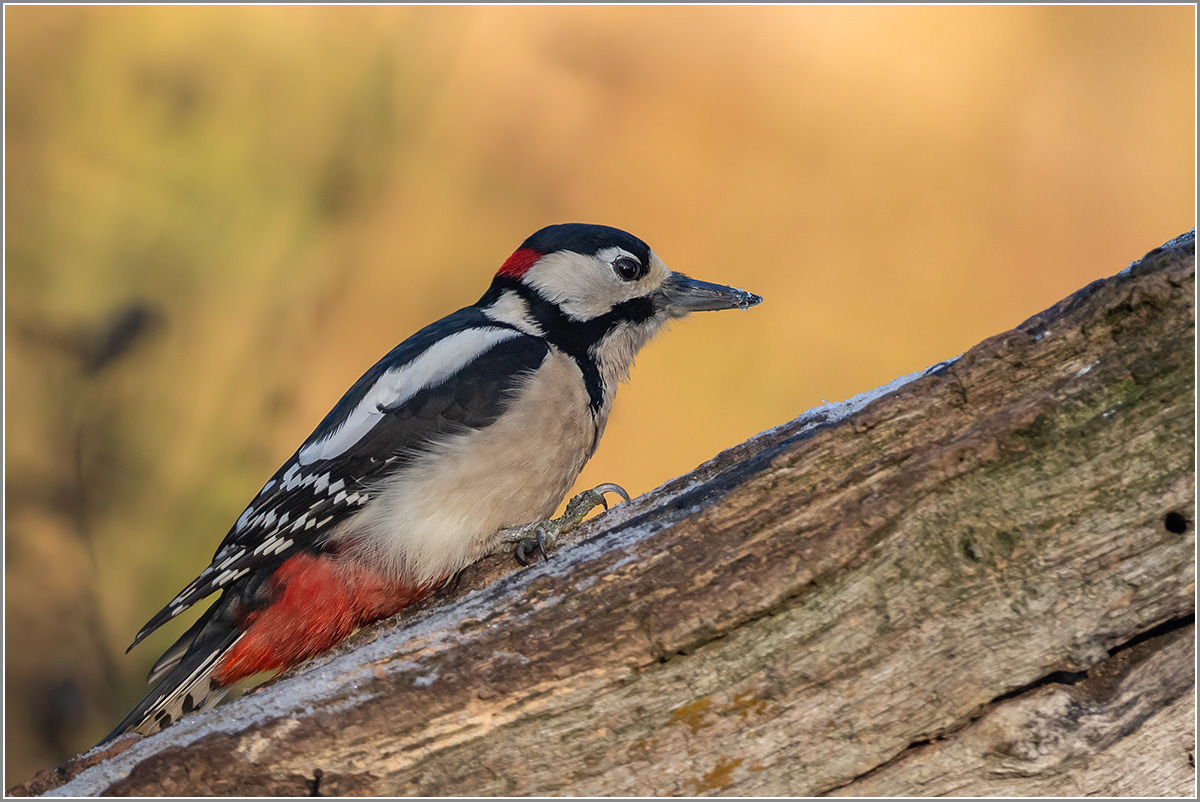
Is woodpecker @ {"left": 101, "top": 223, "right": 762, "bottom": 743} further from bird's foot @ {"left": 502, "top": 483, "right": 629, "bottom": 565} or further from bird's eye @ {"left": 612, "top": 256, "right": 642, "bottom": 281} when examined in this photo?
bird's eye @ {"left": 612, "top": 256, "right": 642, "bottom": 281}

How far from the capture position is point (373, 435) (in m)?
2.09

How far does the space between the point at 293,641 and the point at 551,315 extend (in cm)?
94

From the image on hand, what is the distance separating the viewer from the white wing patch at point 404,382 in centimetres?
212

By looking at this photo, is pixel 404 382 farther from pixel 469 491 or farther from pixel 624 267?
pixel 624 267

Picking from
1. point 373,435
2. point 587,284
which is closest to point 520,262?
point 587,284

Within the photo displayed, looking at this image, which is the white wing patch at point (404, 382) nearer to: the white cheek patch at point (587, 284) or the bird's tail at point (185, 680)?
the white cheek patch at point (587, 284)

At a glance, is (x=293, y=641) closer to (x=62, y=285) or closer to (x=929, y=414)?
(x=929, y=414)

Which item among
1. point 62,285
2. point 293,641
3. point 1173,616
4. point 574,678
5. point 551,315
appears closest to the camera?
point 1173,616

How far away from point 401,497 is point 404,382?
279mm

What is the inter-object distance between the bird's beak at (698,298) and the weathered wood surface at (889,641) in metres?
0.95

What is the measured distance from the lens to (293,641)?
1934mm

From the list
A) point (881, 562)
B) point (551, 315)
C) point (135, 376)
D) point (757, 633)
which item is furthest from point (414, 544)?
point (135, 376)

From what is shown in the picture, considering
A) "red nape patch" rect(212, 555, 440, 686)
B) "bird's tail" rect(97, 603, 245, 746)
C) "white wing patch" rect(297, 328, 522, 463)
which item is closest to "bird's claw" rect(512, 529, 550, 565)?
"red nape patch" rect(212, 555, 440, 686)

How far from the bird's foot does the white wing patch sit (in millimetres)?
389
